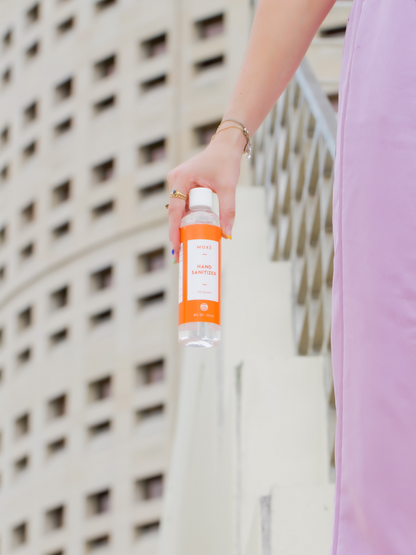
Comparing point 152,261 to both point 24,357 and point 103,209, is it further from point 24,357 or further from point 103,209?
point 24,357

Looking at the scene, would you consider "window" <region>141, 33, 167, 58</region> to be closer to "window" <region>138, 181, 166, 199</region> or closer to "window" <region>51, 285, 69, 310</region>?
"window" <region>138, 181, 166, 199</region>

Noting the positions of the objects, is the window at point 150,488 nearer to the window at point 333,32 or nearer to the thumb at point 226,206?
the window at point 333,32

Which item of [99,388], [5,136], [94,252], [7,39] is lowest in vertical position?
[99,388]

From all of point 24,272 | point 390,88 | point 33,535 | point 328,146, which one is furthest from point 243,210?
point 24,272

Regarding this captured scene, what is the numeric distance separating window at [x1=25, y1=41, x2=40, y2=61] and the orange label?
442 inches

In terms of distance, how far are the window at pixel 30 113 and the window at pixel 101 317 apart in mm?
3057

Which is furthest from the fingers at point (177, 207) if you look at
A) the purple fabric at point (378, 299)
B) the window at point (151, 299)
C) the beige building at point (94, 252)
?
the window at point (151, 299)

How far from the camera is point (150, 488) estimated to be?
8758 millimetres

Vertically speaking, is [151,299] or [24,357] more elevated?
[151,299]

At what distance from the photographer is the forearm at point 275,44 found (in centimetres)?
57

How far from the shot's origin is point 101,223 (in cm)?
999

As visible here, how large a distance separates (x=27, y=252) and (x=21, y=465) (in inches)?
107

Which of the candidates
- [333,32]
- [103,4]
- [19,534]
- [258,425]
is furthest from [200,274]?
[103,4]

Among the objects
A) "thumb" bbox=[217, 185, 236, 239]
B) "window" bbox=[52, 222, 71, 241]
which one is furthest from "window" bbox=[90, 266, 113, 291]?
"thumb" bbox=[217, 185, 236, 239]
